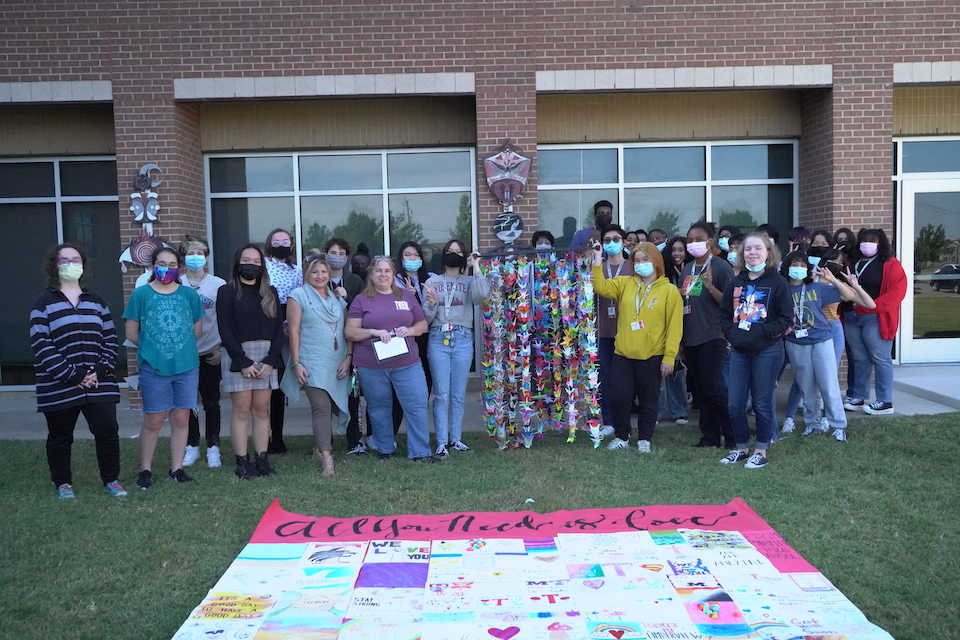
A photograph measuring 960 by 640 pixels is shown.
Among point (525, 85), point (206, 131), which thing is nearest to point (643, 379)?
point (525, 85)

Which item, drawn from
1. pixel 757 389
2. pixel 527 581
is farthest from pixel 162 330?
pixel 757 389

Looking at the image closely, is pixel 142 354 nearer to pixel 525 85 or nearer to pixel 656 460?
A: pixel 656 460

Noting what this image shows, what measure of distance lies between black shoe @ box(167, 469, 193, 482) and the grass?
3.0 inches

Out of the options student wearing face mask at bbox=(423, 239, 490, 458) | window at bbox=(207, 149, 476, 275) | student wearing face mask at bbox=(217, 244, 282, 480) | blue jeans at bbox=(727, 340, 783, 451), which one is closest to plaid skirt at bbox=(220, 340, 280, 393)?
student wearing face mask at bbox=(217, 244, 282, 480)

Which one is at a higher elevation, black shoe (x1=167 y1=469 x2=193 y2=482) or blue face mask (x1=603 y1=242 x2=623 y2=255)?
blue face mask (x1=603 y1=242 x2=623 y2=255)

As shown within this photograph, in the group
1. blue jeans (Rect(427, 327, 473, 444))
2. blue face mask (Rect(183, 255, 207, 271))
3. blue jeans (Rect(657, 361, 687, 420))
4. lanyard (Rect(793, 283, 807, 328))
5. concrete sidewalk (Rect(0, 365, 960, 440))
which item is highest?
blue face mask (Rect(183, 255, 207, 271))

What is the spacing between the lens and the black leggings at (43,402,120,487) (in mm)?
5434

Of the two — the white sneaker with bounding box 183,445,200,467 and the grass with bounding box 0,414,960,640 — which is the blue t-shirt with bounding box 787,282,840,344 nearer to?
the grass with bounding box 0,414,960,640

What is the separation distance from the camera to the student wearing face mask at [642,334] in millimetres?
6375

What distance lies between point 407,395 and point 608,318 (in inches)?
81.3

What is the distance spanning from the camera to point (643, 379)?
21.5ft

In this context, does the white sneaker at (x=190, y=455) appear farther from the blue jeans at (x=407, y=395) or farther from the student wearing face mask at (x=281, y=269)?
the blue jeans at (x=407, y=395)

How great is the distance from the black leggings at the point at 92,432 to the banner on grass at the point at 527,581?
5.06 ft

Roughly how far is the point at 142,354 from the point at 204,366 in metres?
0.75
